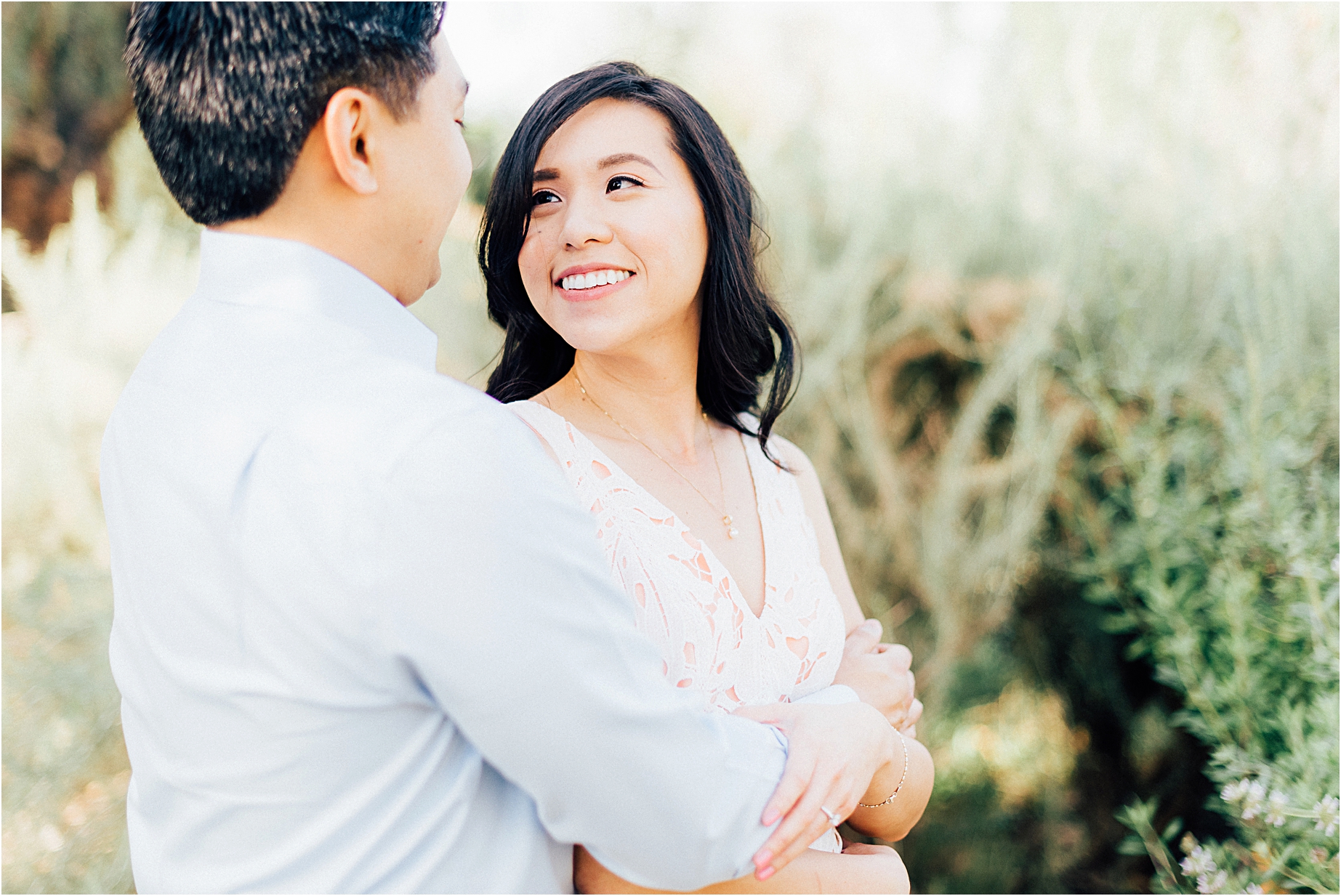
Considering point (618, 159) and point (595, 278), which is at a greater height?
point (618, 159)

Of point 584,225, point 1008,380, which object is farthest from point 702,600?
point 1008,380

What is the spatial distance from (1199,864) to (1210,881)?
11 cm

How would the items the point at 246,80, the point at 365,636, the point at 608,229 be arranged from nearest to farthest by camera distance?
the point at 365,636 → the point at 246,80 → the point at 608,229

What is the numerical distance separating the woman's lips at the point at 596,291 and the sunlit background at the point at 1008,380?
5.26 feet

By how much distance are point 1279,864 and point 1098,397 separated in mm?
1719

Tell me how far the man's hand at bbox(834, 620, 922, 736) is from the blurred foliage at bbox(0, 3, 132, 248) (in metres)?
4.70

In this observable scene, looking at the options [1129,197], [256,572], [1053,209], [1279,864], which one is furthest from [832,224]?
[256,572]

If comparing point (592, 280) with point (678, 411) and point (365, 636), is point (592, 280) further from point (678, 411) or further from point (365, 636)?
point (365, 636)

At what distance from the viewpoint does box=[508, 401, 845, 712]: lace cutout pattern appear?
1.49 metres

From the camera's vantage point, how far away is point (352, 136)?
100 centimetres

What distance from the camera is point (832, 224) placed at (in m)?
3.54

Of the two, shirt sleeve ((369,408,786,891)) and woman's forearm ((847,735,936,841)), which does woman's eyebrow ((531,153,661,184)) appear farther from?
woman's forearm ((847,735,936,841))

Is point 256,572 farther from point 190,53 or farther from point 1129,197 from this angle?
point 1129,197

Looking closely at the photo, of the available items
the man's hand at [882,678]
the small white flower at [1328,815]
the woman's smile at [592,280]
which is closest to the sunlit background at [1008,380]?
the small white flower at [1328,815]
